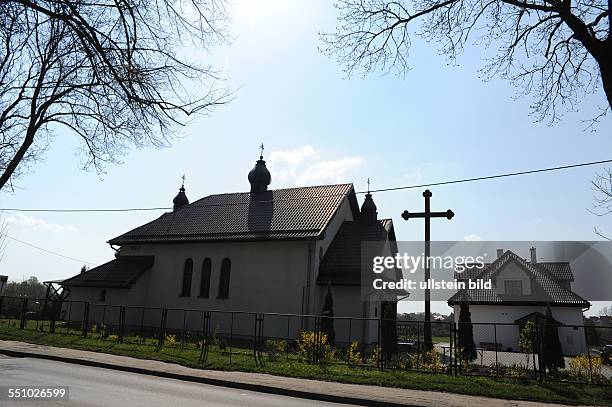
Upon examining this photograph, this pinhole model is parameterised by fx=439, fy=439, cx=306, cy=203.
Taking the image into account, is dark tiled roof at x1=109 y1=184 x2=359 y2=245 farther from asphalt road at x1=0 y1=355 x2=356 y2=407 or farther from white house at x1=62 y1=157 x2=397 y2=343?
asphalt road at x1=0 y1=355 x2=356 y2=407

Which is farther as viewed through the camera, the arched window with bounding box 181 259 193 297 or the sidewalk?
the arched window with bounding box 181 259 193 297

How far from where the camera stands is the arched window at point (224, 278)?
22.8 meters

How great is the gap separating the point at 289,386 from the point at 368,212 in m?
15.3

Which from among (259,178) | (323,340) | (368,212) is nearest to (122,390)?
(323,340)

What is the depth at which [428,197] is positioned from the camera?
1667cm

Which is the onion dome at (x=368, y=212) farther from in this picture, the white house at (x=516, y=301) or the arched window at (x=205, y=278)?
the white house at (x=516, y=301)

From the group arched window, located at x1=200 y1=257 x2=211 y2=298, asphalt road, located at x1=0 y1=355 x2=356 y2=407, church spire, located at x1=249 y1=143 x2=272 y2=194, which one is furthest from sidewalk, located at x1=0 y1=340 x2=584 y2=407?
church spire, located at x1=249 y1=143 x2=272 y2=194

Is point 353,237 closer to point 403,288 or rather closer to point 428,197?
point 403,288

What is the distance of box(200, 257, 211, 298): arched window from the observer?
76.9 ft

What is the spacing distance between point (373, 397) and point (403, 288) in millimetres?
14326

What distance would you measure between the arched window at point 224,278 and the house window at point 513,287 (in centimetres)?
2101

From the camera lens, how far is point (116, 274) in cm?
2475

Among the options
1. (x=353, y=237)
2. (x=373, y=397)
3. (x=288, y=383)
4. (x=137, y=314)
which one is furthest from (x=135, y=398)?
(x=137, y=314)

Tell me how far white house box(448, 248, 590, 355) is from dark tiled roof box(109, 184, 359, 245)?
1192 centimetres
